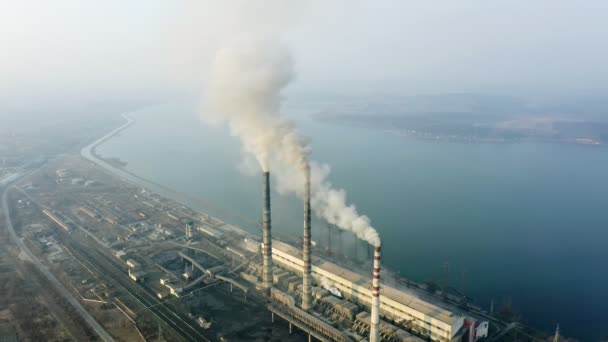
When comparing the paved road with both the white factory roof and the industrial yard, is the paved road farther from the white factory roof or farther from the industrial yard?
the white factory roof

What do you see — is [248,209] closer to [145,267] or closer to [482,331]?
[145,267]

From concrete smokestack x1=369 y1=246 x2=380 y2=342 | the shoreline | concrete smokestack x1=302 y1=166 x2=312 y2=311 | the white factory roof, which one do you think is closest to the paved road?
concrete smokestack x1=302 y1=166 x2=312 y2=311

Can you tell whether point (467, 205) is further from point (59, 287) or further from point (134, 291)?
point (59, 287)

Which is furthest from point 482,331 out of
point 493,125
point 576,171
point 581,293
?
point 493,125

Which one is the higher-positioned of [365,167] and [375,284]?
[375,284]

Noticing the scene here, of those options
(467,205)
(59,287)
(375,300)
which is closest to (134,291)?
(59,287)

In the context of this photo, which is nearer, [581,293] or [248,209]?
[581,293]
